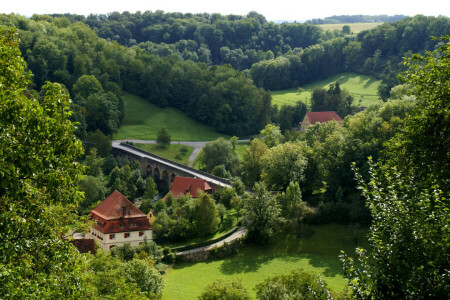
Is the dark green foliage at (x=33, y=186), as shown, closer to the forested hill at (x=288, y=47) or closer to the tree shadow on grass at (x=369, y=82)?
the forested hill at (x=288, y=47)

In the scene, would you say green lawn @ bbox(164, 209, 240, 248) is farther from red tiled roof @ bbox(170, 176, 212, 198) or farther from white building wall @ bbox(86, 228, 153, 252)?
red tiled roof @ bbox(170, 176, 212, 198)

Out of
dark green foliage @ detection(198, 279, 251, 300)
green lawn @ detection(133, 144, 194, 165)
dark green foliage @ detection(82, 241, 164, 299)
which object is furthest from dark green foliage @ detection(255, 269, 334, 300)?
green lawn @ detection(133, 144, 194, 165)

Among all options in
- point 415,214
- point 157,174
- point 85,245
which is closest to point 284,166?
point 85,245

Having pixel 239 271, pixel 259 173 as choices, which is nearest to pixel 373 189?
pixel 239 271

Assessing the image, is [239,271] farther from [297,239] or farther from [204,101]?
[204,101]

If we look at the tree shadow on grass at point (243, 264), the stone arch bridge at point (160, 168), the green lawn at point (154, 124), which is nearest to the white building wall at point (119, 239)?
the tree shadow on grass at point (243, 264)
